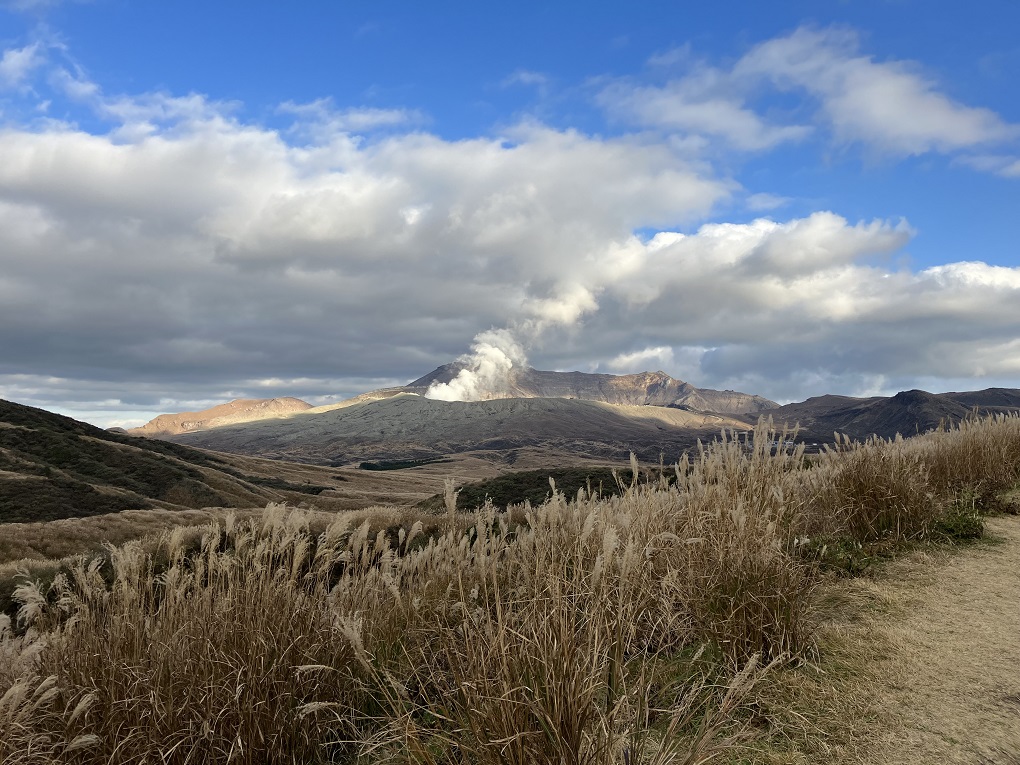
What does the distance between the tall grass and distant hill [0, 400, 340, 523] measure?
132 feet

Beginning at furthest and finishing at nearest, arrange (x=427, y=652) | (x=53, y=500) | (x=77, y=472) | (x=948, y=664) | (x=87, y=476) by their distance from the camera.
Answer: (x=77, y=472)
(x=87, y=476)
(x=53, y=500)
(x=427, y=652)
(x=948, y=664)

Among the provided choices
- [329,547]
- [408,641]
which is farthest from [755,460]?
[329,547]

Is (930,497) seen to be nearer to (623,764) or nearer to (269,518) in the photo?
(623,764)

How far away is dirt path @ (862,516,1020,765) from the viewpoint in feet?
9.93

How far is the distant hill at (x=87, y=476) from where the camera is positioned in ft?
125

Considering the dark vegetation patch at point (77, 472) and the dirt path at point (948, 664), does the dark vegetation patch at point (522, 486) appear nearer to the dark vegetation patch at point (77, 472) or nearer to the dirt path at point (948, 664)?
the dark vegetation patch at point (77, 472)

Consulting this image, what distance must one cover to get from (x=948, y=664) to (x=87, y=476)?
5672cm

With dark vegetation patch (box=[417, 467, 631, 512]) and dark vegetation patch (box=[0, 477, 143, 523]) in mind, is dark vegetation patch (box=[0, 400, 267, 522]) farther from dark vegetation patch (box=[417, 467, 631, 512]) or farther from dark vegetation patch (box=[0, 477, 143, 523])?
dark vegetation patch (box=[417, 467, 631, 512])

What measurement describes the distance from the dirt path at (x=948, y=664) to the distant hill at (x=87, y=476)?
140 ft

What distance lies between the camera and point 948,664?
388cm

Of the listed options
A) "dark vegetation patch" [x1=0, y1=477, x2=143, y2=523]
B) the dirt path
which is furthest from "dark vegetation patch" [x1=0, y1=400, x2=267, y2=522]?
the dirt path

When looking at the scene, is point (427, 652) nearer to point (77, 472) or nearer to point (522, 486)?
point (522, 486)

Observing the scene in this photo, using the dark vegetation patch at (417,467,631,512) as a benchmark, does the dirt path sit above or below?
above

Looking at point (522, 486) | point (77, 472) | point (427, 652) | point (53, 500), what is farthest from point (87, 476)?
point (427, 652)
